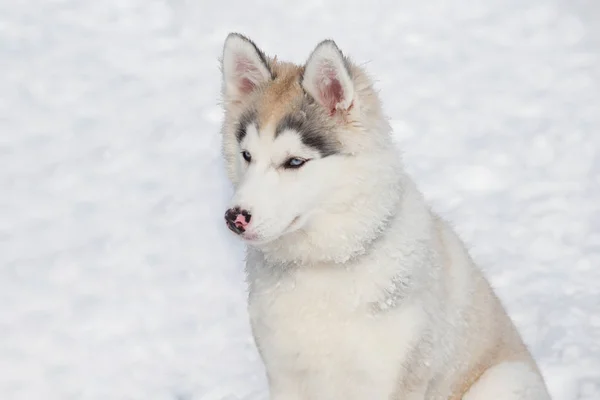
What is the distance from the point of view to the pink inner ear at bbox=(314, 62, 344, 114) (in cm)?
330

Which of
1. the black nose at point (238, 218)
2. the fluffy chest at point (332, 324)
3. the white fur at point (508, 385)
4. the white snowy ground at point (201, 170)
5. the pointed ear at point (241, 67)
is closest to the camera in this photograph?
the black nose at point (238, 218)

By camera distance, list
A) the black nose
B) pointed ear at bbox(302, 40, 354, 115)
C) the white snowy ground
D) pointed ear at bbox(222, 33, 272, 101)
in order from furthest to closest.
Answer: the white snowy ground, pointed ear at bbox(222, 33, 272, 101), pointed ear at bbox(302, 40, 354, 115), the black nose

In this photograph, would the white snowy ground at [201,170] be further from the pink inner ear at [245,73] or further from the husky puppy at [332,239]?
the pink inner ear at [245,73]

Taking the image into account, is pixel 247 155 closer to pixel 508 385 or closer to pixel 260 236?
pixel 260 236

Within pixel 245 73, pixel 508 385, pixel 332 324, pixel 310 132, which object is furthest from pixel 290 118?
pixel 508 385

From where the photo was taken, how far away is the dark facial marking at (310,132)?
3295 millimetres

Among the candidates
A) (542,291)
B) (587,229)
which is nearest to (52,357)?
(542,291)

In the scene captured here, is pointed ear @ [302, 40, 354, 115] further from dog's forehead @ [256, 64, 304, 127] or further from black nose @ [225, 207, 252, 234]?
black nose @ [225, 207, 252, 234]

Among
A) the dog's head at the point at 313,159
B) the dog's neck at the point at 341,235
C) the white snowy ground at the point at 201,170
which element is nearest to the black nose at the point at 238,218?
the dog's head at the point at 313,159

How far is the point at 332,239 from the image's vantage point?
343 centimetres

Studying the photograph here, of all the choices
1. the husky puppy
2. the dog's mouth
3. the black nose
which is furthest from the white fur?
the black nose

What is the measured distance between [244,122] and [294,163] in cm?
31

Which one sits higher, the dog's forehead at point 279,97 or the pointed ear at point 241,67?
the pointed ear at point 241,67

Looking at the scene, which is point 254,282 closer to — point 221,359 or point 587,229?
point 221,359
